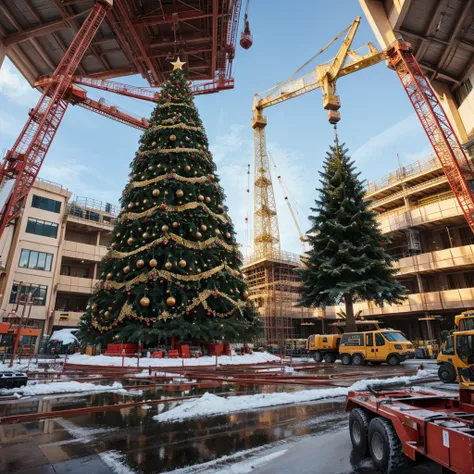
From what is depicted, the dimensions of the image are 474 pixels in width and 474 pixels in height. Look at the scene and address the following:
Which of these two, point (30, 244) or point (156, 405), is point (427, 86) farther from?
point (30, 244)

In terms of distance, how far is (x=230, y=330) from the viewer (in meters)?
15.0

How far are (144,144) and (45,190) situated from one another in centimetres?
2604

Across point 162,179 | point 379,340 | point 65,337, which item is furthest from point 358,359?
point 65,337

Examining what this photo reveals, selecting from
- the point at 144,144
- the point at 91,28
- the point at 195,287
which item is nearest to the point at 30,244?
the point at 91,28

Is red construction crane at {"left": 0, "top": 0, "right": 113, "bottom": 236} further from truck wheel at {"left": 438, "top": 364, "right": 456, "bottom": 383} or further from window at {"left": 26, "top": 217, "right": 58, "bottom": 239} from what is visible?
truck wheel at {"left": 438, "top": 364, "right": 456, "bottom": 383}

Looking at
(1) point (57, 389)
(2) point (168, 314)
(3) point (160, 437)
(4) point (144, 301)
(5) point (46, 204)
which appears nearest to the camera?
(3) point (160, 437)

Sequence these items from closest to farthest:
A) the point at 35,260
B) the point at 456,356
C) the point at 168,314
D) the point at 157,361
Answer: the point at 456,356 < the point at 157,361 < the point at 168,314 < the point at 35,260

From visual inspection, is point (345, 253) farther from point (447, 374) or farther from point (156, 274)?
point (156, 274)

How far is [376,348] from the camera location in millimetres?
19047

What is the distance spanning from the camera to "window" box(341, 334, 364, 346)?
19.8m

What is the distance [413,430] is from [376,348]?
58.7 ft

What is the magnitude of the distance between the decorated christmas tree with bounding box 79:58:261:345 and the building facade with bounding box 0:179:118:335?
1956 centimetres

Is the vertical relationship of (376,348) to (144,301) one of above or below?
below

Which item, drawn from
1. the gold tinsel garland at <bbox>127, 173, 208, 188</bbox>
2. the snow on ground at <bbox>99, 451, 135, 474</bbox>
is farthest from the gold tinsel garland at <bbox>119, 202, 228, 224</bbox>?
the snow on ground at <bbox>99, 451, 135, 474</bbox>
